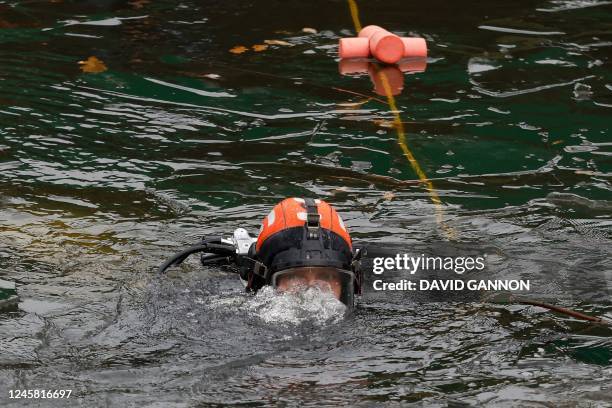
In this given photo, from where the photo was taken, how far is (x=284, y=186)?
28.8 feet

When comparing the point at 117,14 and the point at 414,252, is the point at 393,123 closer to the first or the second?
the point at 414,252

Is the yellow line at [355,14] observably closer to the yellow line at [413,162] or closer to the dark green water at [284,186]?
the dark green water at [284,186]

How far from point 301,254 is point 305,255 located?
27 mm

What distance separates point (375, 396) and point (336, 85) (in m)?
5.77

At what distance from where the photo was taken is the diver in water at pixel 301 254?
620 cm

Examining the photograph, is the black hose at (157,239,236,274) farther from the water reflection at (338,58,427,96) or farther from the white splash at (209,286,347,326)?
the water reflection at (338,58,427,96)

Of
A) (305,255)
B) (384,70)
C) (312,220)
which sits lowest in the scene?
(305,255)

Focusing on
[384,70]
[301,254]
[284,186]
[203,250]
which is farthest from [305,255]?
[384,70]

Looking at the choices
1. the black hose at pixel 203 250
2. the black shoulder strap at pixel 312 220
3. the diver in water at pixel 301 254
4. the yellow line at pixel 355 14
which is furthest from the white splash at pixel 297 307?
the yellow line at pixel 355 14

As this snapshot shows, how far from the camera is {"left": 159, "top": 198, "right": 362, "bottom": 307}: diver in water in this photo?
620 centimetres

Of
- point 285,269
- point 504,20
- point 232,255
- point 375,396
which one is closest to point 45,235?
point 232,255

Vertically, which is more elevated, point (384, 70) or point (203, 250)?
point (384, 70)

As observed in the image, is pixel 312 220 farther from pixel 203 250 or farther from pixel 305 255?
pixel 203 250

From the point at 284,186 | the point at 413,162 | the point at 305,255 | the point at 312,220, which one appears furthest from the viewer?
the point at 413,162
